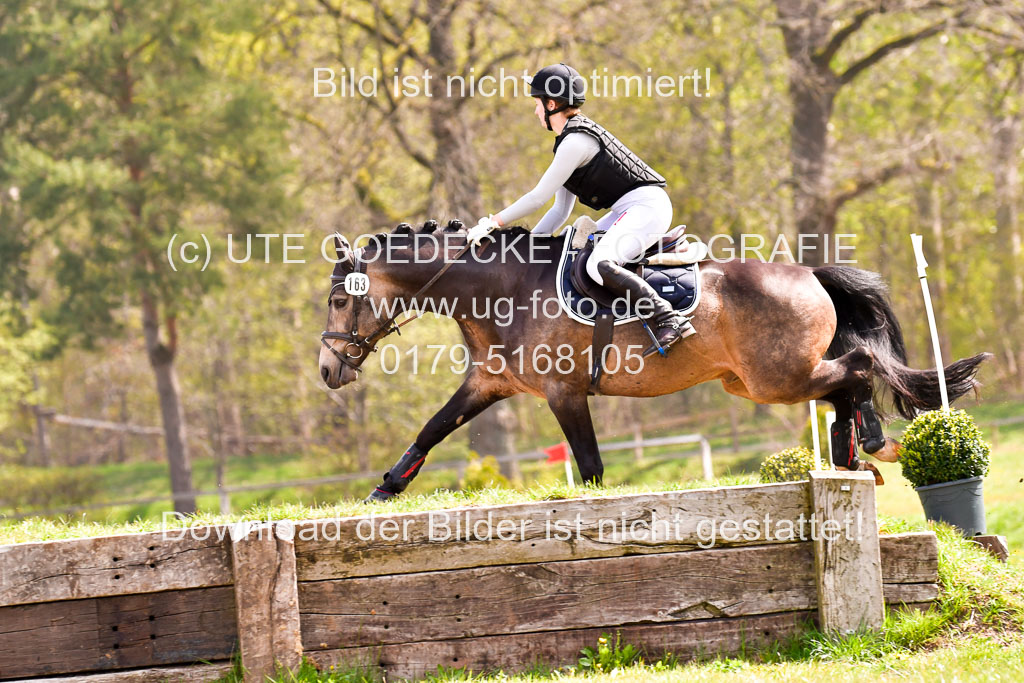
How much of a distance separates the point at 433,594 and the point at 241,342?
19.9 m

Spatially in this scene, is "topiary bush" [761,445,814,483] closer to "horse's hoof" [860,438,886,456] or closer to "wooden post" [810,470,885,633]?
"horse's hoof" [860,438,886,456]

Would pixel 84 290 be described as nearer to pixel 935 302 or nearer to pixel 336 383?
pixel 336 383

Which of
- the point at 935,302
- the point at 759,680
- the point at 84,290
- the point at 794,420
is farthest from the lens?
the point at 935,302

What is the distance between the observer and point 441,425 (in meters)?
4.79

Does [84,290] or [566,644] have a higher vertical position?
[84,290]

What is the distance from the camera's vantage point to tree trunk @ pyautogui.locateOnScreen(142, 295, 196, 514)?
52.9 ft

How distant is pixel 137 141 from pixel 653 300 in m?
13.1

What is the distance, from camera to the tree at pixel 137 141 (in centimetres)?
1467

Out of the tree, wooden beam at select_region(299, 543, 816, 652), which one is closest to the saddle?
wooden beam at select_region(299, 543, 816, 652)

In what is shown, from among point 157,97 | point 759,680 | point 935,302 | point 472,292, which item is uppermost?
point 157,97

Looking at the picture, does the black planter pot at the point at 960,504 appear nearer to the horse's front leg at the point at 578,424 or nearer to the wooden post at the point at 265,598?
the horse's front leg at the point at 578,424

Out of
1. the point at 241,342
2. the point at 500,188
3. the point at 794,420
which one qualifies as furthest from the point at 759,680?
the point at 241,342

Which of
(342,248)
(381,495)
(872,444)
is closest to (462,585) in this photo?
(381,495)

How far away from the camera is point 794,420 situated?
1842 cm
